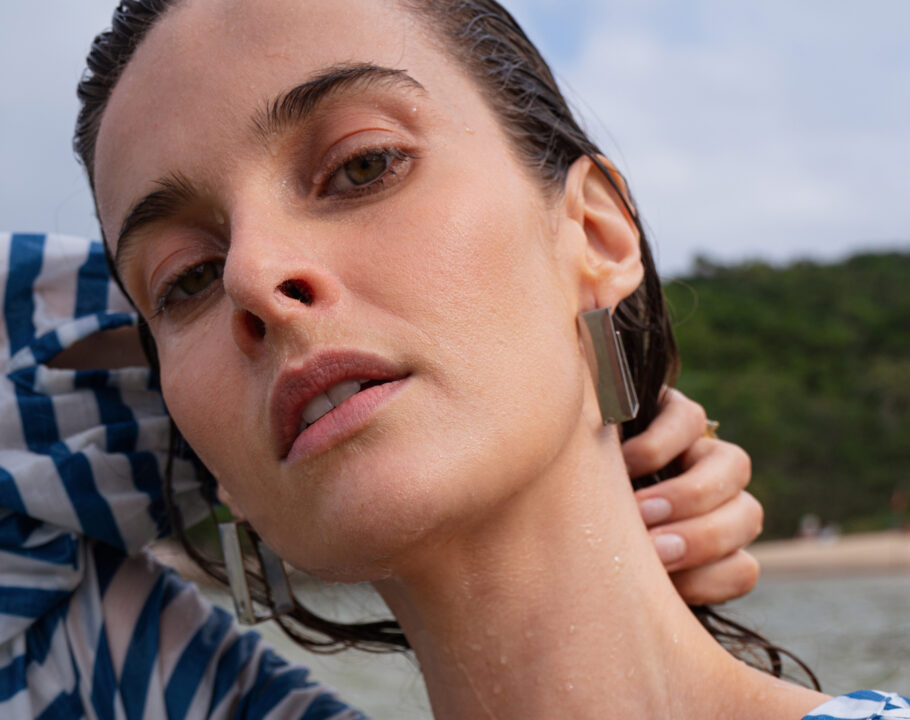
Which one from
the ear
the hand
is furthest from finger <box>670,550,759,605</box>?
the ear

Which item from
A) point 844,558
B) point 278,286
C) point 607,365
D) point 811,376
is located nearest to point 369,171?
point 278,286

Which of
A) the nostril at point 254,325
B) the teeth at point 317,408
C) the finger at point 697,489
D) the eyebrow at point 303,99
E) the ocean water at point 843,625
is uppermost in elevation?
the eyebrow at point 303,99

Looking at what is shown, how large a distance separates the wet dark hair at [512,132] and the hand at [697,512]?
85 millimetres

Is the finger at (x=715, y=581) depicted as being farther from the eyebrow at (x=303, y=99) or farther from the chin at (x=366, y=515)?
the eyebrow at (x=303, y=99)

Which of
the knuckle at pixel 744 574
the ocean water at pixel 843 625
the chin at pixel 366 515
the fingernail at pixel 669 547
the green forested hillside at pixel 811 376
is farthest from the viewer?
the green forested hillside at pixel 811 376

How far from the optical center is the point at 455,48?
1.85m

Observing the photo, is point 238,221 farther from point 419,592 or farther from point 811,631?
point 811,631

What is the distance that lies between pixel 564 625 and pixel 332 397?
60 cm

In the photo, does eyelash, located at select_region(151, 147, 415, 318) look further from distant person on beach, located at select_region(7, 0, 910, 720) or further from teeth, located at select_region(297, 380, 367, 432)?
teeth, located at select_region(297, 380, 367, 432)

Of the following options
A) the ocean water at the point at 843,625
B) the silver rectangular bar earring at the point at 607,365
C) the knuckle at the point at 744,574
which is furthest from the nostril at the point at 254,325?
the ocean water at the point at 843,625

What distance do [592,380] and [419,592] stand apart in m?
0.51

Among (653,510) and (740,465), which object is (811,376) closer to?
(740,465)

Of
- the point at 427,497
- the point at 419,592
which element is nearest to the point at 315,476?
the point at 427,497

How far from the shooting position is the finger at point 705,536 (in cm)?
201
